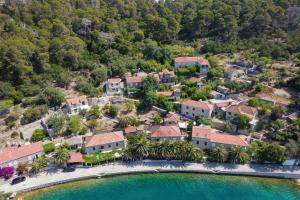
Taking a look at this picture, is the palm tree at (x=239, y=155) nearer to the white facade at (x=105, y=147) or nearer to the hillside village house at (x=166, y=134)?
the hillside village house at (x=166, y=134)

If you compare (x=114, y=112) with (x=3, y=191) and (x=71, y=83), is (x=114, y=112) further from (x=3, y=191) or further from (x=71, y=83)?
(x=3, y=191)

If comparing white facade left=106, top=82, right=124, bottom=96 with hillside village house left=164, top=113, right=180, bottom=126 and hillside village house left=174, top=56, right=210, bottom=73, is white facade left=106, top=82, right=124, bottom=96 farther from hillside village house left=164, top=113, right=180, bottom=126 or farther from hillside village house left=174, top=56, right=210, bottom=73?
hillside village house left=174, top=56, right=210, bottom=73

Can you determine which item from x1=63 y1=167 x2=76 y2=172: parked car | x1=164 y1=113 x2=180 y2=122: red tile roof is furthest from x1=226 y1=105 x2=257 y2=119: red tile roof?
x1=63 y1=167 x2=76 y2=172: parked car

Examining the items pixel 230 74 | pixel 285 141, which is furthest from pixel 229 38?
pixel 285 141

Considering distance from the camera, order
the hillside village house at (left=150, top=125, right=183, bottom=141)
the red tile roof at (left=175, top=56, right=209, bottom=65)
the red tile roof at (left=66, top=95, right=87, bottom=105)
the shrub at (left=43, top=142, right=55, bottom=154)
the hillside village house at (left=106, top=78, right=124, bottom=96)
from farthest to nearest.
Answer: the red tile roof at (left=175, top=56, right=209, bottom=65) → the hillside village house at (left=106, top=78, right=124, bottom=96) → the red tile roof at (left=66, top=95, right=87, bottom=105) → the hillside village house at (left=150, top=125, right=183, bottom=141) → the shrub at (left=43, top=142, right=55, bottom=154)

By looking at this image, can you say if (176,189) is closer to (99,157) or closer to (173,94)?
(99,157)

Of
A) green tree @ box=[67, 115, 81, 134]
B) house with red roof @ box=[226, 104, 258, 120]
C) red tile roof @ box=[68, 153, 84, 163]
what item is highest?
house with red roof @ box=[226, 104, 258, 120]
